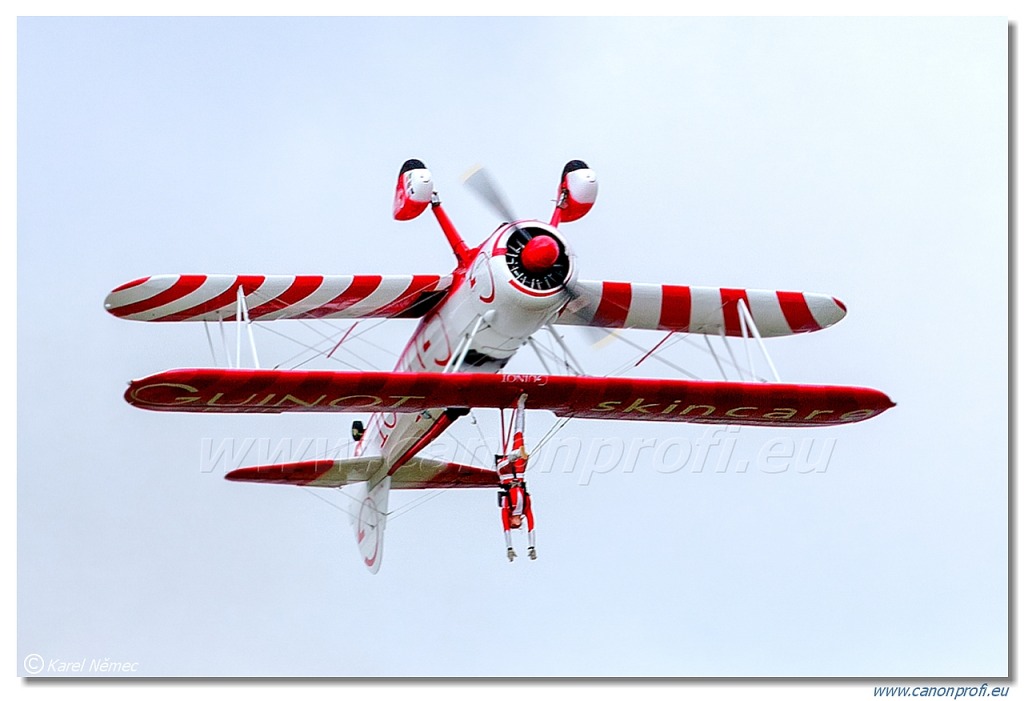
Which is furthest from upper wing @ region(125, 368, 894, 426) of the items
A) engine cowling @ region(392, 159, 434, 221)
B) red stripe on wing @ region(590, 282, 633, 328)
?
engine cowling @ region(392, 159, 434, 221)

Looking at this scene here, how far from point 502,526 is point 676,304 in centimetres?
463

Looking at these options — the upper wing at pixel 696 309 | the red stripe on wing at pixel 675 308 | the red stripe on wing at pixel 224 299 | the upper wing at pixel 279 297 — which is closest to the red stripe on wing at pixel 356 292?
the upper wing at pixel 279 297

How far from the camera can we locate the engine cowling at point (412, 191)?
22047 mm

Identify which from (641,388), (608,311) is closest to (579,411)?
(641,388)

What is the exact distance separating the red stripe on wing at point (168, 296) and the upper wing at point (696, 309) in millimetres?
4635

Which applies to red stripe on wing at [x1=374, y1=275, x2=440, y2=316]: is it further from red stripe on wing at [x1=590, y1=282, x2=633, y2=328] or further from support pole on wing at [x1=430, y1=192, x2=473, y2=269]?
red stripe on wing at [x1=590, y1=282, x2=633, y2=328]

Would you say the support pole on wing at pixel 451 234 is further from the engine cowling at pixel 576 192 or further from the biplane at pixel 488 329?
the engine cowling at pixel 576 192

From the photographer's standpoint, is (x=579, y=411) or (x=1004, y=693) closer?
(x=579, y=411)

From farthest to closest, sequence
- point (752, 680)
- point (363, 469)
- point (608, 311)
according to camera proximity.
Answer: point (363, 469) → point (608, 311) → point (752, 680)

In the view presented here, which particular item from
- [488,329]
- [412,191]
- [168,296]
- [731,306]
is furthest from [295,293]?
[731,306]

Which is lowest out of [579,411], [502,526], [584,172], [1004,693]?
[1004,693]

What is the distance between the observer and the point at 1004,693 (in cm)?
2222

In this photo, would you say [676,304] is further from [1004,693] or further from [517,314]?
[1004,693]

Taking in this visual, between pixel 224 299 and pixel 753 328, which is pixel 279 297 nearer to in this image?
pixel 224 299
